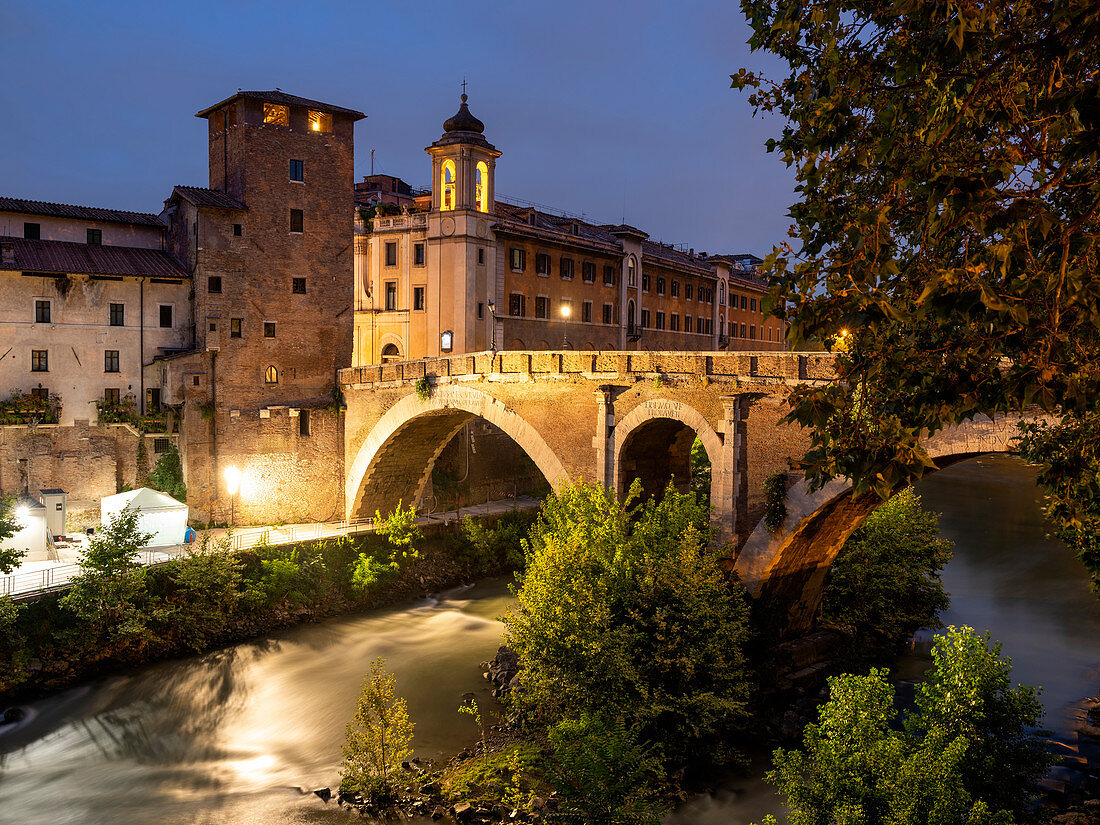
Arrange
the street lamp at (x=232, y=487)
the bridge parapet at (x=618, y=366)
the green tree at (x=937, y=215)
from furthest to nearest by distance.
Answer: the street lamp at (x=232, y=487) → the bridge parapet at (x=618, y=366) → the green tree at (x=937, y=215)

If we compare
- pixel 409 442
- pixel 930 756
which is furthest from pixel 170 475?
pixel 930 756

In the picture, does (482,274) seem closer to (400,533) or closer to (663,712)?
(400,533)

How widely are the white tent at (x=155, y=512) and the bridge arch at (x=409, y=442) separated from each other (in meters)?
7.13

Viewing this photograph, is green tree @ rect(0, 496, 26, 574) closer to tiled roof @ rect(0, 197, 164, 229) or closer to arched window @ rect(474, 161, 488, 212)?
tiled roof @ rect(0, 197, 164, 229)

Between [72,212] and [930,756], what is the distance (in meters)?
33.1

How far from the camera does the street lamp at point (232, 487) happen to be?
31.2 m

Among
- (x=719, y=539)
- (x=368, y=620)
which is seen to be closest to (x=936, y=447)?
(x=719, y=539)

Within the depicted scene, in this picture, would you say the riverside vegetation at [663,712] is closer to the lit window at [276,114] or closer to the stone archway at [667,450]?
the stone archway at [667,450]

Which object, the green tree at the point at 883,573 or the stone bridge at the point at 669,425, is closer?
the stone bridge at the point at 669,425

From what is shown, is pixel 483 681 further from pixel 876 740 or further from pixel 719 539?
pixel 876 740

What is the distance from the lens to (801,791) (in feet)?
39.5

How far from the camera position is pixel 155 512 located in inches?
1075

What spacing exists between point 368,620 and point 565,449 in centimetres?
915

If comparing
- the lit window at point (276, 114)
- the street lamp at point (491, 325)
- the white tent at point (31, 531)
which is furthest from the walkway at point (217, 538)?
the lit window at point (276, 114)
